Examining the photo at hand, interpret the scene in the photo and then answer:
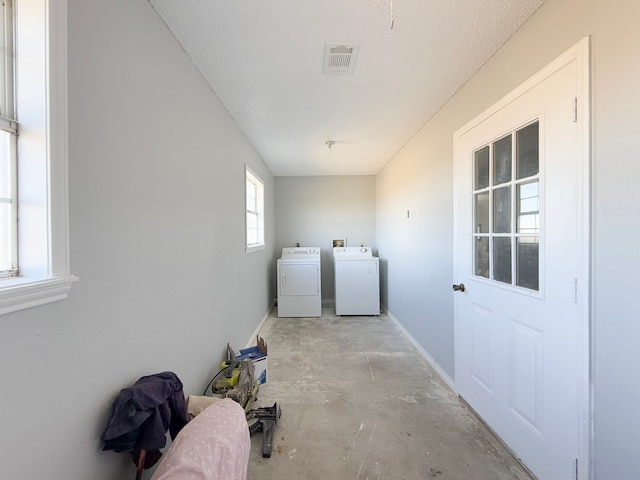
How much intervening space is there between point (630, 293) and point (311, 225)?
4197 millimetres

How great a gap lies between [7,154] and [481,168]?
2.20 meters

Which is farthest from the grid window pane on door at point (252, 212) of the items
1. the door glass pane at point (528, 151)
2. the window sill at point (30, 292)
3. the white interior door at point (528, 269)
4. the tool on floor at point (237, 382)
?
the door glass pane at point (528, 151)

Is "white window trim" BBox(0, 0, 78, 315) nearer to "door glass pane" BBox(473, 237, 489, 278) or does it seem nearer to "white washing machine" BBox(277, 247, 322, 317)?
"door glass pane" BBox(473, 237, 489, 278)

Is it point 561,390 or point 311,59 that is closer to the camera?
point 561,390

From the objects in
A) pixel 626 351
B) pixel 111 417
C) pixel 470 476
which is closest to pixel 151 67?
pixel 111 417

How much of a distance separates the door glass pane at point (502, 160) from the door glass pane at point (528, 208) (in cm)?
14

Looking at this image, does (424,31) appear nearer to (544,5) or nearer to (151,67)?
(544,5)

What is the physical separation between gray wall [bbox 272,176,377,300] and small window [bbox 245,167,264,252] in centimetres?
94

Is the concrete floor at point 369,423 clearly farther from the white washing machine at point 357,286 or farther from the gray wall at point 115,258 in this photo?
the white washing machine at point 357,286

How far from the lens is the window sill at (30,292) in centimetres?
64

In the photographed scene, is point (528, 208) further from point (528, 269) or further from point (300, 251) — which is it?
point (300, 251)

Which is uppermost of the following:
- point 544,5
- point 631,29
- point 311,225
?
point 544,5

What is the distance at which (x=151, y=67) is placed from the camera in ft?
4.16

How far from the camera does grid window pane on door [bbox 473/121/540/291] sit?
4.47ft
